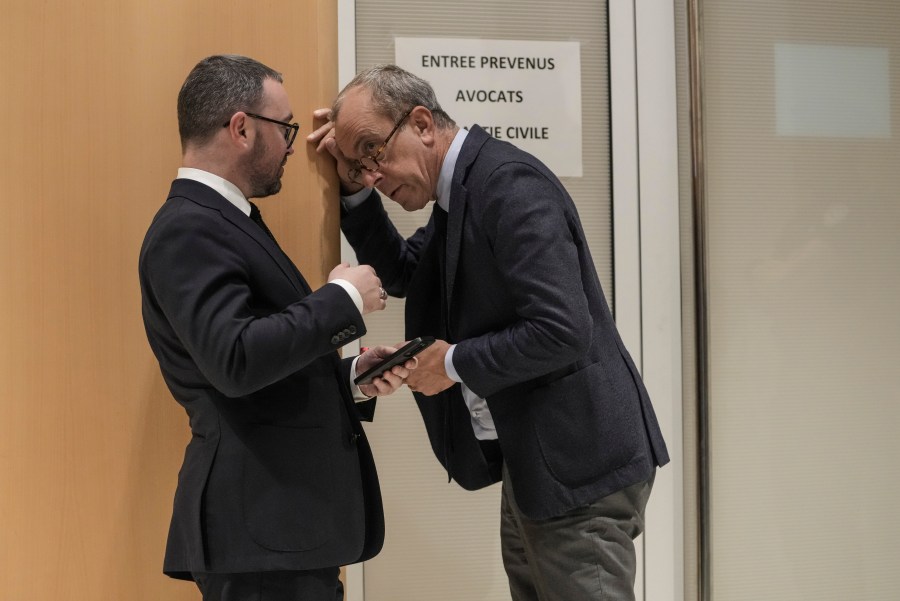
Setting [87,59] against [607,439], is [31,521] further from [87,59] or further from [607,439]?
[607,439]

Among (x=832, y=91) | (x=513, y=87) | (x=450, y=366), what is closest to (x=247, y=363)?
(x=450, y=366)

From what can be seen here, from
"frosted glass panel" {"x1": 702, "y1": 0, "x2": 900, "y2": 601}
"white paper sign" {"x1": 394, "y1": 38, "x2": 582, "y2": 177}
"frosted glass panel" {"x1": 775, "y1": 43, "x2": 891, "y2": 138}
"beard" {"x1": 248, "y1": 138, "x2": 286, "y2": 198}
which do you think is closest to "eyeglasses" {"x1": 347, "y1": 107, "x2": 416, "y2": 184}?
"beard" {"x1": 248, "y1": 138, "x2": 286, "y2": 198}

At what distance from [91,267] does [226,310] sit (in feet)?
2.25

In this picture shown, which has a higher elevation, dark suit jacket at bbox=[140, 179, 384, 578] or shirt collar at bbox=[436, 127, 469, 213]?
shirt collar at bbox=[436, 127, 469, 213]

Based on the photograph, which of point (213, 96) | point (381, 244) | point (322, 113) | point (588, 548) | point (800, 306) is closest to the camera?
point (213, 96)

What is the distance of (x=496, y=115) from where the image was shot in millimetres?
2611

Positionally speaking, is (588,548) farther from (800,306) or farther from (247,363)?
(800,306)

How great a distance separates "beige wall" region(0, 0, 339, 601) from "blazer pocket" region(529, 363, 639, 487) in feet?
2.76

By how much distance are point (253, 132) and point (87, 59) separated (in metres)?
0.56

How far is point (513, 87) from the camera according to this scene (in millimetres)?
2619

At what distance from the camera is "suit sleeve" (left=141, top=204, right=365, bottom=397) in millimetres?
1470

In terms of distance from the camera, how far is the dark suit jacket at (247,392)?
1.49m

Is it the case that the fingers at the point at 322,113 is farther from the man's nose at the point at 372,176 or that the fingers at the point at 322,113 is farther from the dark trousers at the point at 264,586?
the dark trousers at the point at 264,586

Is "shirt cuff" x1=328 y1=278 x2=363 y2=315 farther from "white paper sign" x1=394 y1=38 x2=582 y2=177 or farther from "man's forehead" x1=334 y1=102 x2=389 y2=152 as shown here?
"white paper sign" x1=394 y1=38 x2=582 y2=177
